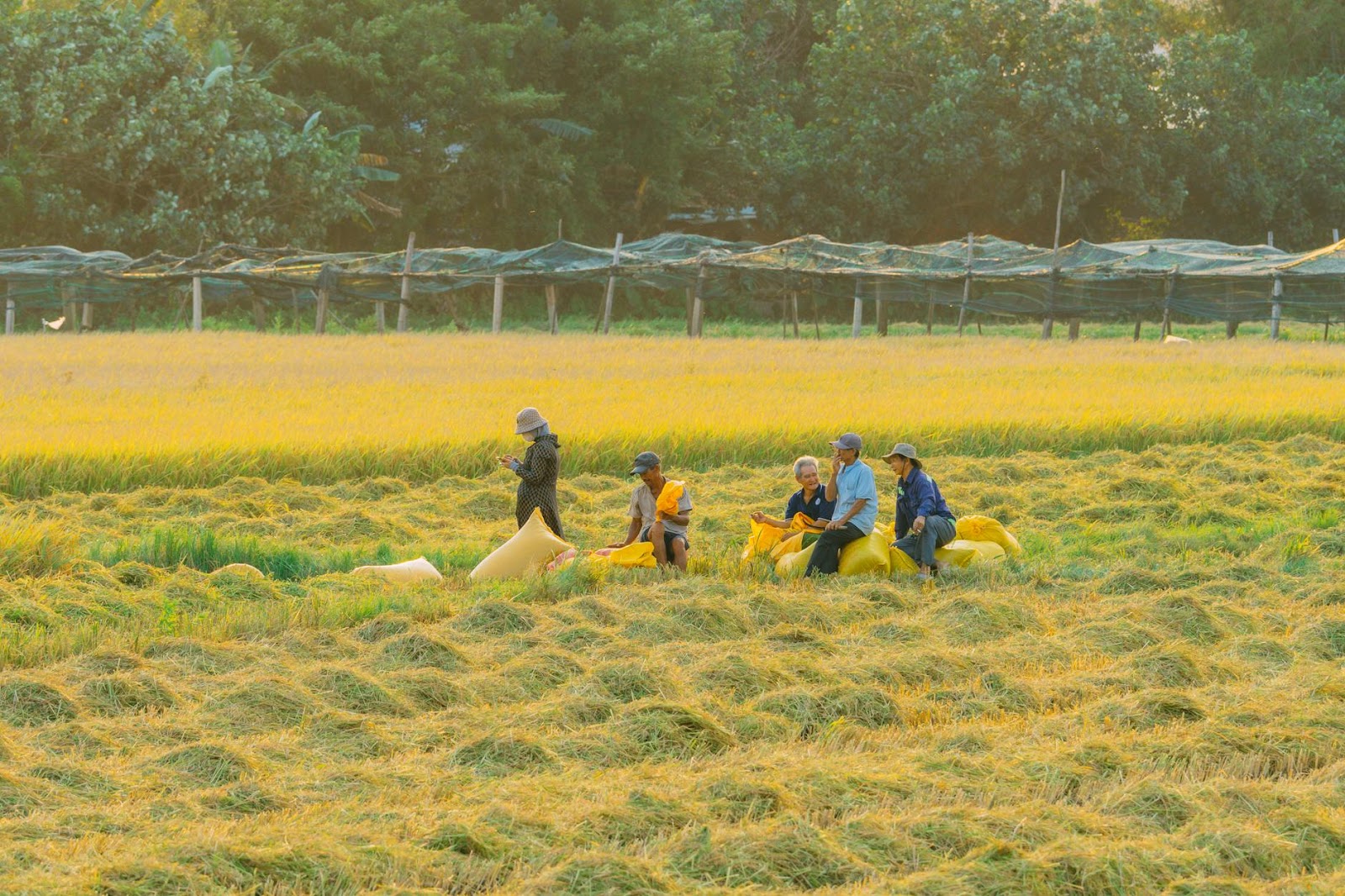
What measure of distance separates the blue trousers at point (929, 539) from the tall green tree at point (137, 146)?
23.3m

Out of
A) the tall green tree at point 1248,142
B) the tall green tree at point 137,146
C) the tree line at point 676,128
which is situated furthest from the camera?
the tall green tree at point 1248,142

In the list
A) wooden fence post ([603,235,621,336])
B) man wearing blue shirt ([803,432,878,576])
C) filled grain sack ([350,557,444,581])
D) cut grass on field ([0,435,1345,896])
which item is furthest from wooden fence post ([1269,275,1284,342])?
filled grain sack ([350,557,444,581])

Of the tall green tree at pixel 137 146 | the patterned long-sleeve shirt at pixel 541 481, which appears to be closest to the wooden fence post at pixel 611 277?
the tall green tree at pixel 137 146

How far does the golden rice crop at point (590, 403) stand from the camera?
440 inches

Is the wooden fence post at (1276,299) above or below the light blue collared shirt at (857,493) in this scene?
above

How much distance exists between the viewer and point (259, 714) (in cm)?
551

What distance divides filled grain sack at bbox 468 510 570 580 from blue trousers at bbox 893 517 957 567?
1.74 m

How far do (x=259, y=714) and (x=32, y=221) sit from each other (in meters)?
28.4

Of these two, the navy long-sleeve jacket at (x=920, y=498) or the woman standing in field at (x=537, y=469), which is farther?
the woman standing in field at (x=537, y=469)

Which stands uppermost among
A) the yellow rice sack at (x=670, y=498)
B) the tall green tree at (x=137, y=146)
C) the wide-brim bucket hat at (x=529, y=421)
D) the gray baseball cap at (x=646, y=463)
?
the tall green tree at (x=137, y=146)

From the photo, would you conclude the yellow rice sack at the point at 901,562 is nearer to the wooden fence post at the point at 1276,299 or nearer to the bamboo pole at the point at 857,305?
the bamboo pole at the point at 857,305

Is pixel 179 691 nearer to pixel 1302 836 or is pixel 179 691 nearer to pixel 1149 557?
pixel 1302 836

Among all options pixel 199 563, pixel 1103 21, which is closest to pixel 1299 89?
pixel 1103 21

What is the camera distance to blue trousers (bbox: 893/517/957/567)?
26.0 feet
